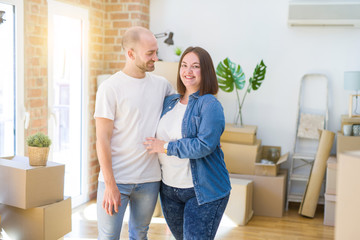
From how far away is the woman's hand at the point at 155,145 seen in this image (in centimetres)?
213

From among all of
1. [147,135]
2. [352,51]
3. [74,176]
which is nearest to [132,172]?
[147,135]

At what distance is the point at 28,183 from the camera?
2.82 metres

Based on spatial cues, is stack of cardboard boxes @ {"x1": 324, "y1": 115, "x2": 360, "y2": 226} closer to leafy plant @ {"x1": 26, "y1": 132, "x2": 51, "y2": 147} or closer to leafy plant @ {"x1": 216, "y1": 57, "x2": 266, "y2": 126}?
leafy plant @ {"x1": 216, "y1": 57, "x2": 266, "y2": 126}

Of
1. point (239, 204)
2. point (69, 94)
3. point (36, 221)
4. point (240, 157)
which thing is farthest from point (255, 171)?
point (36, 221)

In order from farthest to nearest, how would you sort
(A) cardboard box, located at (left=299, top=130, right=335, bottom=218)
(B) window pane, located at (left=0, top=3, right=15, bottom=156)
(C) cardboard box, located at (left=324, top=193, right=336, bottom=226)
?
(A) cardboard box, located at (left=299, top=130, right=335, bottom=218) → (C) cardboard box, located at (left=324, top=193, right=336, bottom=226) → (B) window pane, located at (left=0, top=3, right=15, bottom=156)

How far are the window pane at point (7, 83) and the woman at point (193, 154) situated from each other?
1.98 m

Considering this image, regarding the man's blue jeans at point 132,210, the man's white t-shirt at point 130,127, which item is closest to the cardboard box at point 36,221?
the man's blue jeans at point 132,210

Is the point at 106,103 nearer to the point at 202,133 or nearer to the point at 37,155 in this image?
the point at 202,133

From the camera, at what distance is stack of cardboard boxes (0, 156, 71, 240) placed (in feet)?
9.33

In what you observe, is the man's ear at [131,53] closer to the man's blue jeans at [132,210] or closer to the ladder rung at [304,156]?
the man's blue jeans at [132,210]

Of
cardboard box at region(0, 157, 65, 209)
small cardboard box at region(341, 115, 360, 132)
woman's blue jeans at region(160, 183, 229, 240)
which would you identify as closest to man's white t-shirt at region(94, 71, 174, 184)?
woman's blue jeans at region(160, 183, 229, 240)

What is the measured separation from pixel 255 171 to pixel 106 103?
2950mm

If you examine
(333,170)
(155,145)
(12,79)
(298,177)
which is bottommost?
(298,177)

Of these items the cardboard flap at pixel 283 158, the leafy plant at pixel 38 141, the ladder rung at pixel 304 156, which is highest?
the leafy plant at pixel 38 141
